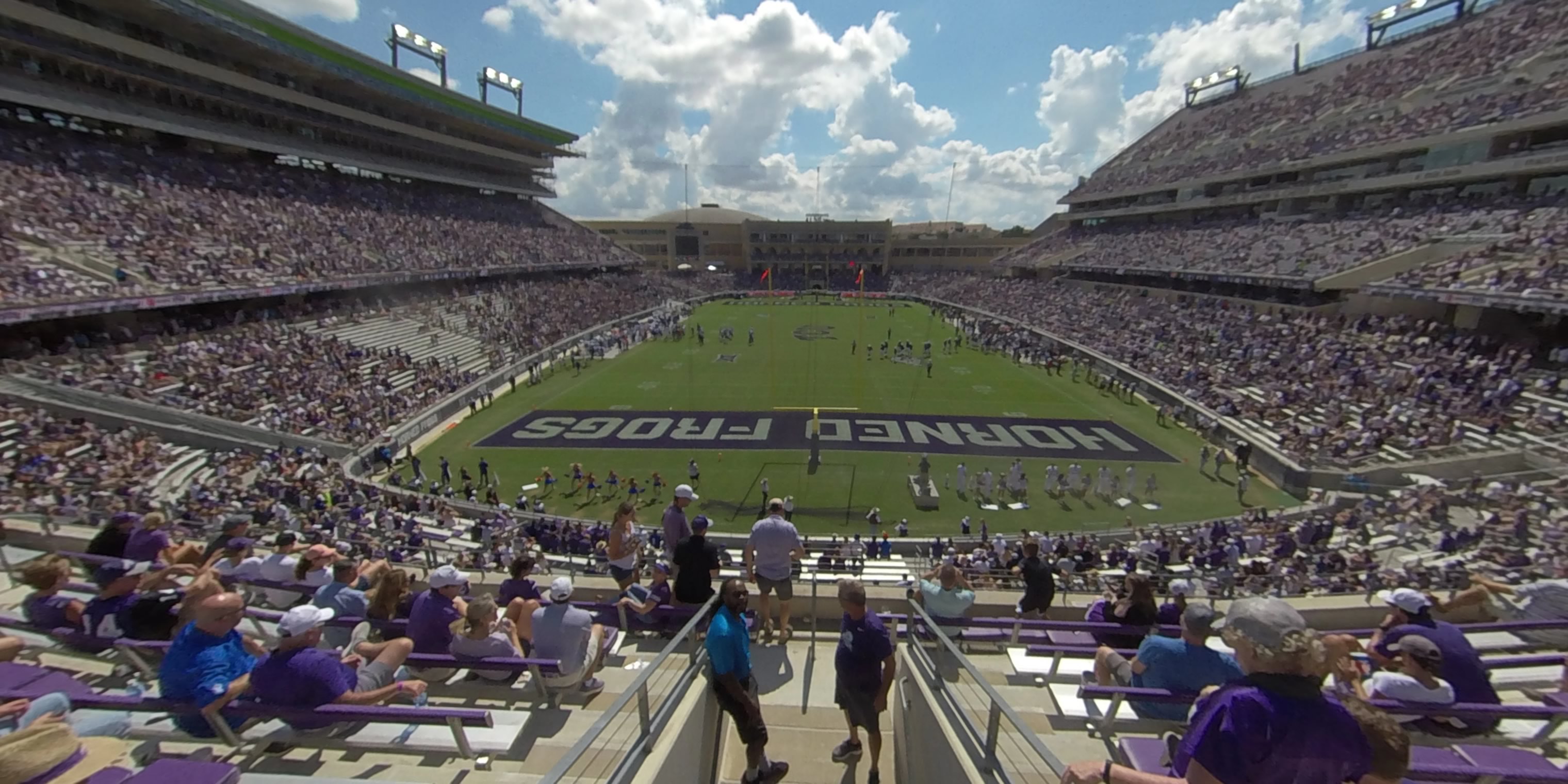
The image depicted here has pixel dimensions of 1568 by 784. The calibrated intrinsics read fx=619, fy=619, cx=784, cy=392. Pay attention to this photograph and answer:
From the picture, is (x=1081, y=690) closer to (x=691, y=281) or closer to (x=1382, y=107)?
(x=1382, y=107)

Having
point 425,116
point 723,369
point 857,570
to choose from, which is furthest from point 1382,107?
point 425,116

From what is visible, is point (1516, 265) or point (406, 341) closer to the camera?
point (1516, 265)

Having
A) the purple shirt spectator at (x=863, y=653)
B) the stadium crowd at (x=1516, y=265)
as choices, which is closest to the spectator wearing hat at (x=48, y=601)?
the purple shirt spectator at (x=863, y=653)

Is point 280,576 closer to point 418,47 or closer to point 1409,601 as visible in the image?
point 1409,601

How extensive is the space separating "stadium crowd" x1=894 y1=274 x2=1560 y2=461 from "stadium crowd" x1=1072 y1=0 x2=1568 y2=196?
42.0 ft

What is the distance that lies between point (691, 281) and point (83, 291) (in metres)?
67.4

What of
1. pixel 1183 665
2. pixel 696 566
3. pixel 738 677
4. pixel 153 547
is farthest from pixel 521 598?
pixel 1183 665

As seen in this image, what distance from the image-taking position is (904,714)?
18.7 ft

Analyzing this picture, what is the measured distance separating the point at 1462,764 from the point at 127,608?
31.6ft

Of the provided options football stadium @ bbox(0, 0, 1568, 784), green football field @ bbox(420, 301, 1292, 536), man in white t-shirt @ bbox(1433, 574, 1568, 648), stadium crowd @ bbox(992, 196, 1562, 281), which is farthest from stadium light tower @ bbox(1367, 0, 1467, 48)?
man in white t-shirt @ bbox(1433, 574, 1568, 648)

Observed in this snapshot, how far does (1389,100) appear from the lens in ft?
125

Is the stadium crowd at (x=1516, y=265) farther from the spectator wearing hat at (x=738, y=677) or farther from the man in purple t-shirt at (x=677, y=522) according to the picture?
the spectator wearing hat at (x=738, y=677)

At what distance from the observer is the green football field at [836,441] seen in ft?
61.4

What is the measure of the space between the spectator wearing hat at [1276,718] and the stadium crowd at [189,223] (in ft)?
95.0
